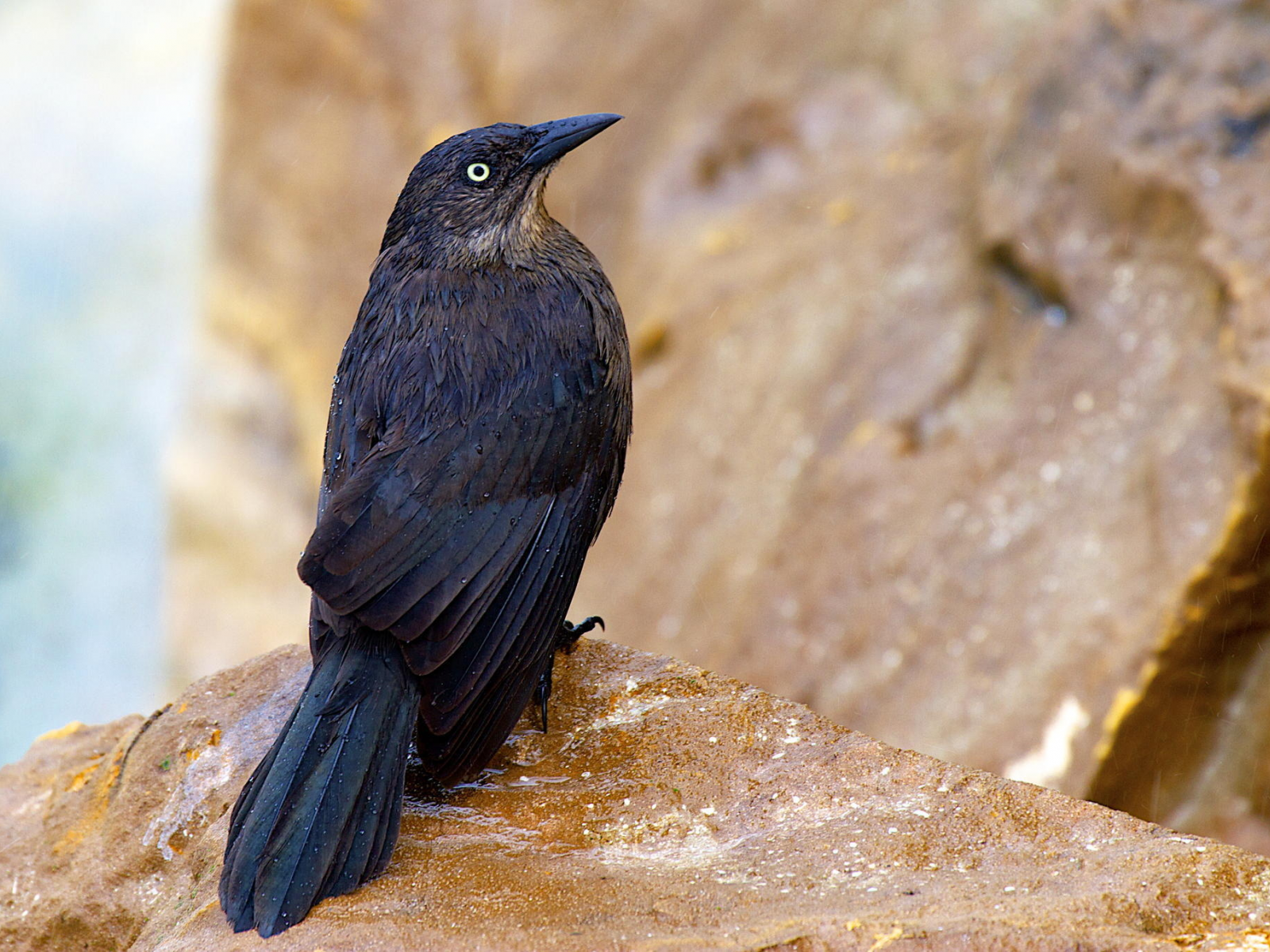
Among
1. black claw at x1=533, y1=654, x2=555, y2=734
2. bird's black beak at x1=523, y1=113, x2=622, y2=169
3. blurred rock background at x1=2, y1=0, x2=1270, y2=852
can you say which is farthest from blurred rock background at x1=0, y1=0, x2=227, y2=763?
black claw at x1=533, y1=654, x2=555, y2=734

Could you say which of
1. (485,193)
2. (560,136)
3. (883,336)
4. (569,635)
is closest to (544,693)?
(569,635)

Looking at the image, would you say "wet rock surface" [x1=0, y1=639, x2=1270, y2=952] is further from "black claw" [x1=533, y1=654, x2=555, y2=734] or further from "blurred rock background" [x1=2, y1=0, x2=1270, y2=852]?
"blurred rock background" [x1=2, y1=0, x2=1270, y2=852]

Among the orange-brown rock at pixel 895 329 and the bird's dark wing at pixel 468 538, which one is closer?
the bird's dark wing at pixel 468 538

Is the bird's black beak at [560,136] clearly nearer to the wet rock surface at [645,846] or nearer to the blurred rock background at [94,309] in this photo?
the wet rock surface at [645,846]

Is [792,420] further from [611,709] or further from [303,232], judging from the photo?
[303,232]

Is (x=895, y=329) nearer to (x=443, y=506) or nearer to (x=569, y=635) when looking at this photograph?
(x=569, y=635)

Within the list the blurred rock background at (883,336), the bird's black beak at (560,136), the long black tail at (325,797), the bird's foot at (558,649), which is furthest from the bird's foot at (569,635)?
the blurred rock background at (883,336)

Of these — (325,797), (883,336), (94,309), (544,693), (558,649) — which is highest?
(94,309)
